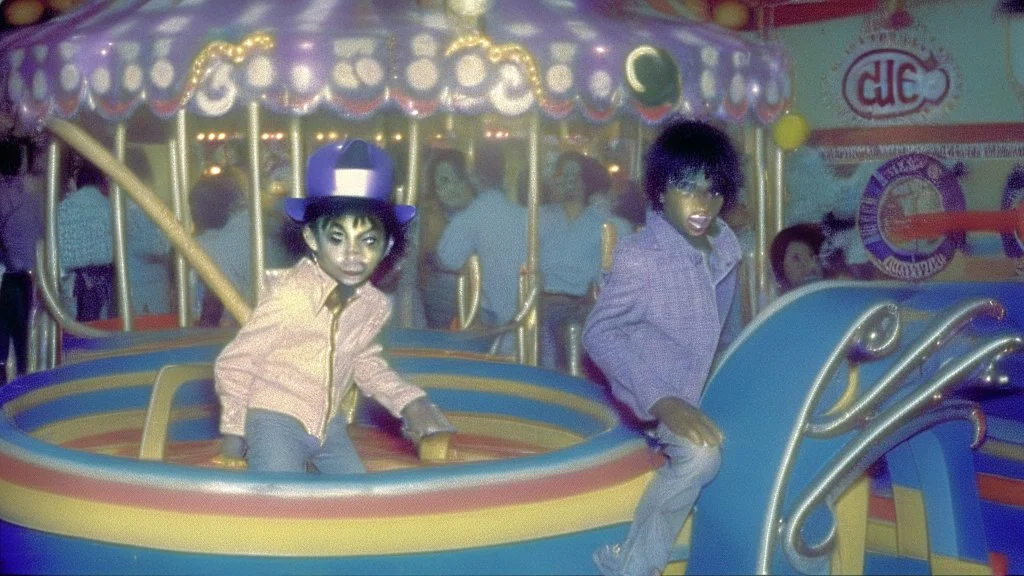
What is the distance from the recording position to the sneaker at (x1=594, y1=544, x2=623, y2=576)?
2424 mm

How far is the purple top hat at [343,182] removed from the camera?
259 cm

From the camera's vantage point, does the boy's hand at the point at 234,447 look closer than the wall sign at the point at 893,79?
Yes

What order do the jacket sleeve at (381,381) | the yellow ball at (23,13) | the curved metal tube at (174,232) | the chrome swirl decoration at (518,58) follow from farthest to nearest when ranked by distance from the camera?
the yellow ball at (23,13)
the chrome swirl decoration at (518,58)
the curved metal tube at (174,232)
the jacket sleeve at (381,381)

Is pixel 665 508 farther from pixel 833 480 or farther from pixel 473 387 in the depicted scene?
pixel 473 387

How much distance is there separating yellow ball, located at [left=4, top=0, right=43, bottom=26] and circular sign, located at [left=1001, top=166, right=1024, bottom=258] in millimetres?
4252

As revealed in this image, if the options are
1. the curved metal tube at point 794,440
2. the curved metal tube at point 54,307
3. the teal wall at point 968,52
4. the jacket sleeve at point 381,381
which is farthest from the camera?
the teal wall at point 968,52

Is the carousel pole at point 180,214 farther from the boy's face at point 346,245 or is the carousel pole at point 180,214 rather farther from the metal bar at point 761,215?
the metal bar at point 761,215

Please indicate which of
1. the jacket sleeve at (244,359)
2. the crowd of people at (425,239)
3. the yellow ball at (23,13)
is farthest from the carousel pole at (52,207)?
the jacket sleeve at (244,359)

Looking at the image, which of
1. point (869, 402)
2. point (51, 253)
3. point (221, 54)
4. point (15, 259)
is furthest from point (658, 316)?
point (15, 259)

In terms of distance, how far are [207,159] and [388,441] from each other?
4138 millimetres

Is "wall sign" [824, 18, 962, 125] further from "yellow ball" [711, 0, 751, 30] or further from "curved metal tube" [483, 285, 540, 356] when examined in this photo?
"curved metal tube" [483, 285, 540, 356]

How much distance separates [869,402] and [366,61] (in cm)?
210

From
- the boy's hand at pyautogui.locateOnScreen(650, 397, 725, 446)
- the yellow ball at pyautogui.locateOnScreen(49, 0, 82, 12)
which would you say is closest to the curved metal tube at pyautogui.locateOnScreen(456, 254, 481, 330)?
the yellow ball at pyautogui.locateOnScreen(49, 0, 82, 12)

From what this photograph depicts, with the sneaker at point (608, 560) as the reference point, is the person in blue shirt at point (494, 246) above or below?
above
